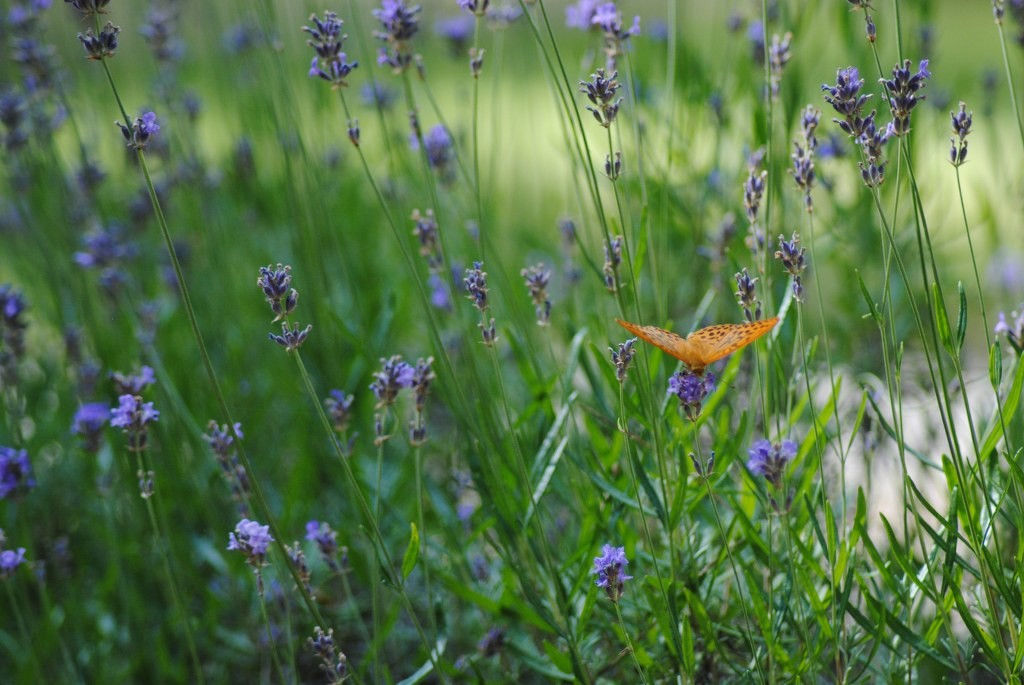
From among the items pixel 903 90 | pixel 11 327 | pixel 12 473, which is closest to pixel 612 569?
pixel 903 90

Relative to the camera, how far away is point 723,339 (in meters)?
1.06

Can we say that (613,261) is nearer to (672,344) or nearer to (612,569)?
(672,344)

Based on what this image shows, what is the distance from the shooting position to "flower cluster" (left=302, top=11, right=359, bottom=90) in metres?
1.17

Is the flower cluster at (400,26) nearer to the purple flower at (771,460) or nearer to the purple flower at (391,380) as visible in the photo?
the purple flower at (391,380)

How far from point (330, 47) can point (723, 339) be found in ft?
1.84

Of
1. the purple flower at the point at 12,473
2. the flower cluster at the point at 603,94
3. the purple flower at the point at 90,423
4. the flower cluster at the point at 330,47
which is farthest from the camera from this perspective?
the purple flower at the point at 90,423

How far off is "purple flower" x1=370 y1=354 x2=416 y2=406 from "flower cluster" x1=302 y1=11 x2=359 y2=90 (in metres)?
0.33

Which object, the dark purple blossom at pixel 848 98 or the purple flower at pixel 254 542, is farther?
the purple flower at pixel 254 542

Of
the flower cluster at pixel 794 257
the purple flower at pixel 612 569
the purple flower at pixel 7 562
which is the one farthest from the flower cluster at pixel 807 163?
the purple flower at pixel 7 562

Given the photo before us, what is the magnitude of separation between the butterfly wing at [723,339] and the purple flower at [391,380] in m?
0.34

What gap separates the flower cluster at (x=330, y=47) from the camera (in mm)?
1168

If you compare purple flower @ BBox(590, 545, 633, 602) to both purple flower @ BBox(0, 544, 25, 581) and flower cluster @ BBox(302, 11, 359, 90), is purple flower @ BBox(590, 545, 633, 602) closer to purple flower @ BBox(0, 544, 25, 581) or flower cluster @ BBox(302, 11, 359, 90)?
flower cluster @ BBox(302, 11, 359, 90)

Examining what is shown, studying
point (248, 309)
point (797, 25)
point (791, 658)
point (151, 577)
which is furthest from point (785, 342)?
point (248, 309)

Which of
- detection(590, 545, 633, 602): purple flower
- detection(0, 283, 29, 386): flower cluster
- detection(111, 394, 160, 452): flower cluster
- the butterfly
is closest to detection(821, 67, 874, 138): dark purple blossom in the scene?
the butterfly
